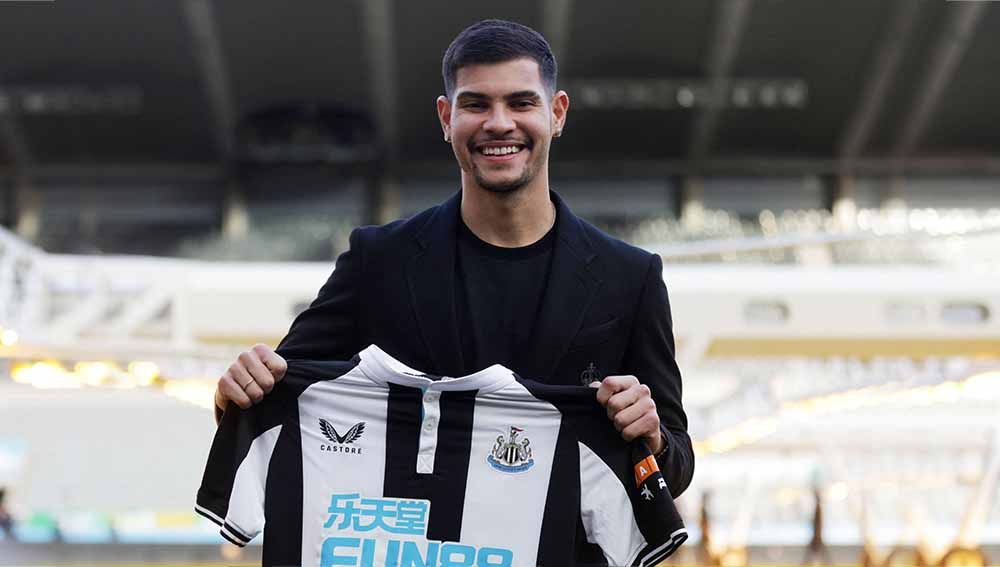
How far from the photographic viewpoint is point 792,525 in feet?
89.5

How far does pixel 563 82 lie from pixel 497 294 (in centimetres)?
2085

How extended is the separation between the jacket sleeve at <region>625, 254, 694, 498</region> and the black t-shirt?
0.19 m

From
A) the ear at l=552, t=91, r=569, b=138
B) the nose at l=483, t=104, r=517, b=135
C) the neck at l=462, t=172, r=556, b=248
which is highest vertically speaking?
the ear at l=552, t=91, r=569, b=138

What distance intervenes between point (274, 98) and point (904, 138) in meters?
10.8

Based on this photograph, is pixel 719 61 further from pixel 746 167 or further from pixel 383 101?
pixel 383 101

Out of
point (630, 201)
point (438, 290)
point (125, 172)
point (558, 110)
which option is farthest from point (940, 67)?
point (438, 290)

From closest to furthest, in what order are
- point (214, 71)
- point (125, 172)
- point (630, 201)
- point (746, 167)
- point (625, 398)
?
1. point (625, 398)
2. point (214, 71)
3. point (125, 172)
4. point (746, 167)
5. point (630, 201)

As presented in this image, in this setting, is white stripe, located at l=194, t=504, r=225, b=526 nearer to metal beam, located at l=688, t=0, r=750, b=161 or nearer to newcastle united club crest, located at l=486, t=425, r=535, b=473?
newcastle united club crest, located at l=486, t=425, r=535, b=473

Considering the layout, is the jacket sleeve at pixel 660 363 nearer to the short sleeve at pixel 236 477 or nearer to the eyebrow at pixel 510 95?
the eyebrow at pixel 510 95

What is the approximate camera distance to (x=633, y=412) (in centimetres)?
251

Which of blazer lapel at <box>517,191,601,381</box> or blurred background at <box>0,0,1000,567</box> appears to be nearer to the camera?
blazer lapel at <box>517,191,601,381</box>

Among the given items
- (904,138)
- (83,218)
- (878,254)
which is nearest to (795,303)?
(878,254)

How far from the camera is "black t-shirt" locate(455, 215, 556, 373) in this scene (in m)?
2.63

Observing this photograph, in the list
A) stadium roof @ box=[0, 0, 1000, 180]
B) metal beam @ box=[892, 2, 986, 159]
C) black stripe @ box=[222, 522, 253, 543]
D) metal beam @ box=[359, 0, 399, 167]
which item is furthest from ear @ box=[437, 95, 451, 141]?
metal beam @ box=[892, 2, 986, 159]
